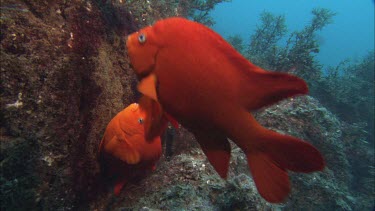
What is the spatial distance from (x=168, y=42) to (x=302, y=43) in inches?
443

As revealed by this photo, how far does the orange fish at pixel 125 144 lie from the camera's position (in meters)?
2.55

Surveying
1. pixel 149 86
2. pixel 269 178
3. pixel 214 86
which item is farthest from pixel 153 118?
pixel 269 178

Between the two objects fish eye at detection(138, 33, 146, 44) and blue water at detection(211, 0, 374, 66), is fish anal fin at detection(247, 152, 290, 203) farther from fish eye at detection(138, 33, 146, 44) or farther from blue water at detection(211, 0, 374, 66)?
blue water at detection(211, 0, 374, 66)

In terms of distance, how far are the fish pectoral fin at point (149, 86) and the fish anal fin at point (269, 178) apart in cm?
59

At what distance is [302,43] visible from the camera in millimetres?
11391

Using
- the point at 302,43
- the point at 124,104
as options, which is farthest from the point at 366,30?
the point at 124,104

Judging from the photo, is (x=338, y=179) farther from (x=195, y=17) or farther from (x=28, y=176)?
(x=195, y=17)

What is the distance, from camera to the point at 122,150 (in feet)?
8.42

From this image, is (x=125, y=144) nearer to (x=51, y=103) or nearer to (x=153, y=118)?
(x=51, y=103)

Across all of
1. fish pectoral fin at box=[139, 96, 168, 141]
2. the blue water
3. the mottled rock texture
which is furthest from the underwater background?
the blue water

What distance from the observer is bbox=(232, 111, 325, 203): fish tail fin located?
1.29 m

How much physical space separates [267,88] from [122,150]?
161cm

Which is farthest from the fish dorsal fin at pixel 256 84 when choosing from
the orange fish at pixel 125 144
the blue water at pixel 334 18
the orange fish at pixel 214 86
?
the blue water at pixel 334 18

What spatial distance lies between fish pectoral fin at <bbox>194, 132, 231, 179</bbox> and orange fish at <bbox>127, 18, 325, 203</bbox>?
0.14m
